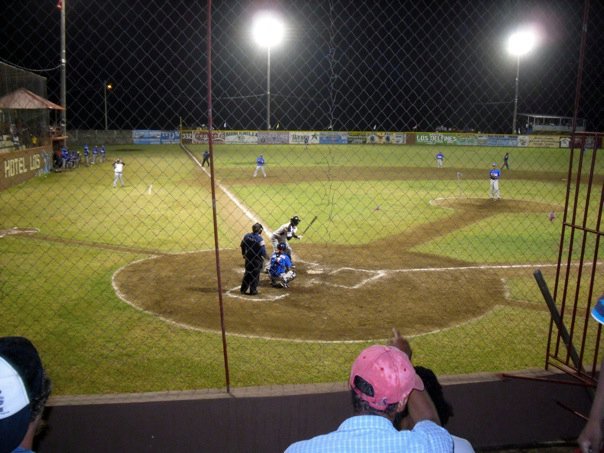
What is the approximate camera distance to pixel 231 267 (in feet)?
44.5

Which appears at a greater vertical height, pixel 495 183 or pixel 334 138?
pixel 334 138

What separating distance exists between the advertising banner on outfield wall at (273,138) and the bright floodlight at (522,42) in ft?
92.2

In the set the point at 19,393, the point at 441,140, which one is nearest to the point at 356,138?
the point at 441,140

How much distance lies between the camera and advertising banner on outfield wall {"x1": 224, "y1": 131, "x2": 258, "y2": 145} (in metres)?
57.7

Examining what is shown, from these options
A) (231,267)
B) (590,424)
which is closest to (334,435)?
(590,424)

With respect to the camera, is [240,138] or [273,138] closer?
[240,138]

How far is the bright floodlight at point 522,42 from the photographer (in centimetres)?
3266

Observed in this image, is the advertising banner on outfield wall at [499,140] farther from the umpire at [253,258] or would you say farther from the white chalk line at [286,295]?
the umpire at [253,258]

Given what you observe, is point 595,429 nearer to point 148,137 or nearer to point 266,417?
point 266,417

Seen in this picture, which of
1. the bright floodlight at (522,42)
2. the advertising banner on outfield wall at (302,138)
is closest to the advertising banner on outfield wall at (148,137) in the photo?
the advertising banner on outfield wall at (302,138)

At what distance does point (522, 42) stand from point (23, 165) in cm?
3022

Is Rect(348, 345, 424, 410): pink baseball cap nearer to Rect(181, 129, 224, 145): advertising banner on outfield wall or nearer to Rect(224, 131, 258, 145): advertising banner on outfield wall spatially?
Rect(181, 129, 224, 145): advertising banner on outfield wall

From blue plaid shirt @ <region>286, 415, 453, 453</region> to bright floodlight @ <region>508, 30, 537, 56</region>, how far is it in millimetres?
33164

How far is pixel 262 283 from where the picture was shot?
12.3 meters
